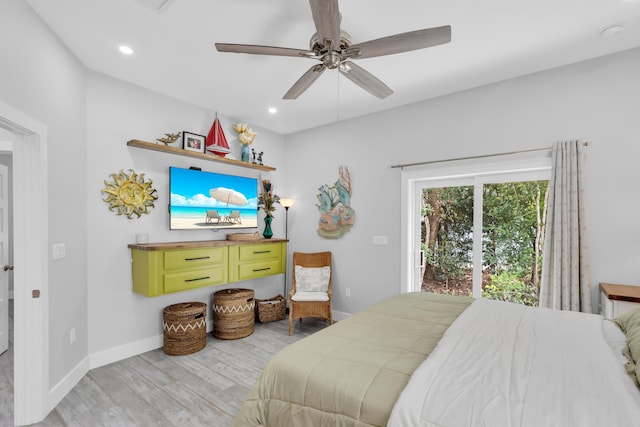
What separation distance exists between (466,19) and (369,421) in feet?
7.84

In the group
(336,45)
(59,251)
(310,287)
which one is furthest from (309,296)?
(336,45)

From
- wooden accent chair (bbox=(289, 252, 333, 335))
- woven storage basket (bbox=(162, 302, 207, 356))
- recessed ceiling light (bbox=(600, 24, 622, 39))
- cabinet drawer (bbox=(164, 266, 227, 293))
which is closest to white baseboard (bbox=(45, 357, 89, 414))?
woven storage basket (bbox=(162, 302, 207, 356))

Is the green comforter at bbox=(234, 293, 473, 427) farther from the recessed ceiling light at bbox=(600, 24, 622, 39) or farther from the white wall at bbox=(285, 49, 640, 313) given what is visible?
the recessed ceiling light at bbox=(600, 24, 622, 39)

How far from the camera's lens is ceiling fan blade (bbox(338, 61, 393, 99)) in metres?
2.01

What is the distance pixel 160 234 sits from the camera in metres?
3.24

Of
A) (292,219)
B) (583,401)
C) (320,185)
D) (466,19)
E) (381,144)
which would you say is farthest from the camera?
(292,219)

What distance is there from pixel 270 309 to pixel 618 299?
3342 millimetres

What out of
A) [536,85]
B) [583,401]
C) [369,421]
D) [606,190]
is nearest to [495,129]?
[536,85]

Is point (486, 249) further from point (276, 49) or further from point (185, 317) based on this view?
point (185, 317)

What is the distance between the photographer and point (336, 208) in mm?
4078

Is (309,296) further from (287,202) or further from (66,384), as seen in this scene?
(66,384)

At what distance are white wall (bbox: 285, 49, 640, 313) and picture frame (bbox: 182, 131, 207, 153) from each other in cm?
141

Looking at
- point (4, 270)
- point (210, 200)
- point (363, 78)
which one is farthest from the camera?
point (210, 200)

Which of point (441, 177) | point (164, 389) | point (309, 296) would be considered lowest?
point (164, 389)
